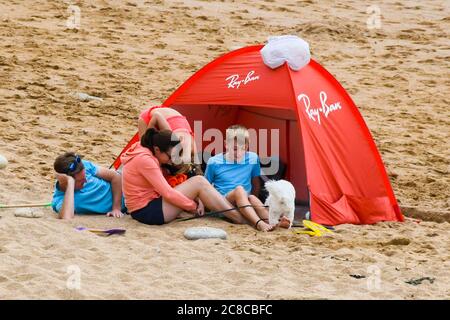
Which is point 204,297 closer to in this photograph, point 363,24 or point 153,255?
point 153,255

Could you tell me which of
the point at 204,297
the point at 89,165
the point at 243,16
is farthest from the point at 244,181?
the point at 243,16

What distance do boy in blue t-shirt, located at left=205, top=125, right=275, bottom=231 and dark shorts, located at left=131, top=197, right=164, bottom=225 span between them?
53 cm

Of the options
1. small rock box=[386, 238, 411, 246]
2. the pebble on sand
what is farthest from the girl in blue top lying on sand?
the pebble on sand

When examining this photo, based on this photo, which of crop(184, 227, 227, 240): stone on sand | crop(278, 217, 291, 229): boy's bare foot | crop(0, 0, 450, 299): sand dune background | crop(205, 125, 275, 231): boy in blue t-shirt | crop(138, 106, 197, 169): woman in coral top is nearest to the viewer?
crop(0, 0, 450, 299): sand dune background

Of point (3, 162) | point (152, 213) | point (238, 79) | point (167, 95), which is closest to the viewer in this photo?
point (152, 213)

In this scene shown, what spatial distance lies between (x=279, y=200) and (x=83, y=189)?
1.40m

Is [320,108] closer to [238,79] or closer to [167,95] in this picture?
[238,79]

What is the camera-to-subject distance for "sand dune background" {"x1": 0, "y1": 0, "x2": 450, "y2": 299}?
639 cm

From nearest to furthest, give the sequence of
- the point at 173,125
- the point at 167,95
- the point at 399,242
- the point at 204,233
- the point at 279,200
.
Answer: the point at 204,233 → the point at 399,242 → the point at 279,200 → the point at 173,125 → the point at 167,95

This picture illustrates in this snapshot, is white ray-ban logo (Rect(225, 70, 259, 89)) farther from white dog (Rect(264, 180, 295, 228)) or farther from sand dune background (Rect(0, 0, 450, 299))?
sand dune background (Rect(0, 0, 450, 299))

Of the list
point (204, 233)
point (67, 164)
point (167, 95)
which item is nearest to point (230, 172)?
point (204, 233)

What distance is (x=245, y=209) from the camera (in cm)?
772
